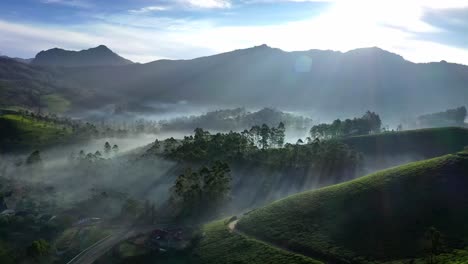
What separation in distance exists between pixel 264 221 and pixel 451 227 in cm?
5805

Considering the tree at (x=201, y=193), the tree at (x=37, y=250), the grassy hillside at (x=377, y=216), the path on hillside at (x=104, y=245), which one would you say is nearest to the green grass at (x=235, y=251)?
the grassy hillside at (x=377, y=216)

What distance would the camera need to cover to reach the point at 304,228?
12675cm

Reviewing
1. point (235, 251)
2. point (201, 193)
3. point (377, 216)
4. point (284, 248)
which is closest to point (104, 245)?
point (201, 193)

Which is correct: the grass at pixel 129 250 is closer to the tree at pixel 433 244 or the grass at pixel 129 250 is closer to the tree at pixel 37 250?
the tree at pixel 37 250

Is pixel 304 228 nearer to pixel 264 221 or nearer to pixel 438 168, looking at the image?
pixel 264 221

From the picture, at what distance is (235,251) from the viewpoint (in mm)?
122250

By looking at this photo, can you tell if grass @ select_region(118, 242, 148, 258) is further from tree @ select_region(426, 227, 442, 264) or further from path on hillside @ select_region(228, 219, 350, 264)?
tree @ select_region(426, 227, 442, 264)

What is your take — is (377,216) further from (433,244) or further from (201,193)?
(201,193)

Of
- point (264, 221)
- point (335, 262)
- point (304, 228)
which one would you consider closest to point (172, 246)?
point (264, 221)

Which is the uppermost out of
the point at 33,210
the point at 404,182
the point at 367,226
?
the point at 404,182

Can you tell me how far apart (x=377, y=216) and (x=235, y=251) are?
146 feet

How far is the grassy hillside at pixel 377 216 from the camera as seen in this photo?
349ft

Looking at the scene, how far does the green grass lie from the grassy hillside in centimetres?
478

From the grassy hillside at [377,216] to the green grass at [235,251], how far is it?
15.7 ft
